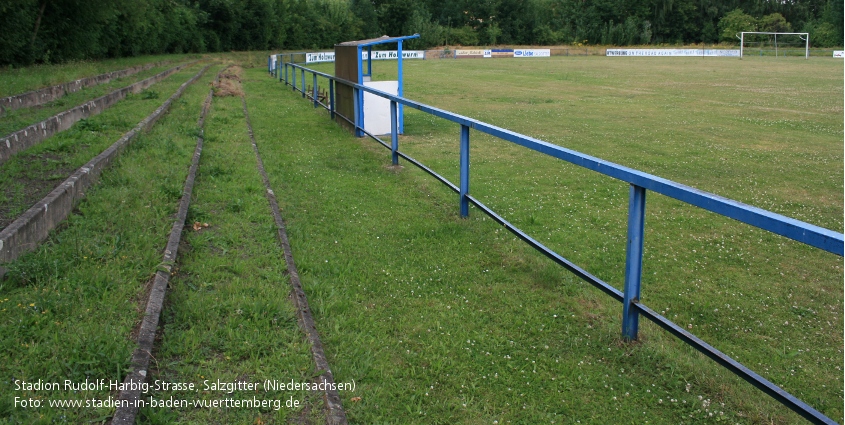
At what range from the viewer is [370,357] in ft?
12.1

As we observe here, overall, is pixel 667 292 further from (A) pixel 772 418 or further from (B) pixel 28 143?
(B) pixel 28 143

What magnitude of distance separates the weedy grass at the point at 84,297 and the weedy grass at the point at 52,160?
43cm

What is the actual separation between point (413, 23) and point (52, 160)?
276ft

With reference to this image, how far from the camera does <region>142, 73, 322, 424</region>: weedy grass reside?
3025 mm

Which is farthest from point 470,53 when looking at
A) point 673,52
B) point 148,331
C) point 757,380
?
point 757,380

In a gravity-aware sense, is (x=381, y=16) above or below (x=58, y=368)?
above

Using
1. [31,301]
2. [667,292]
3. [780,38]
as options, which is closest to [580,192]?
[667,292]

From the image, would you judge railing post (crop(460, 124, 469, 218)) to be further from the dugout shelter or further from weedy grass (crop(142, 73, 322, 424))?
the dugout shelter

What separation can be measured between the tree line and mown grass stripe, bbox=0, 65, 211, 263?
86.3ft

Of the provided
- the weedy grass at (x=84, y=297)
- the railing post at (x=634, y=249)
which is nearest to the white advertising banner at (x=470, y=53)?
the weedy grass at (x=84, y=297)

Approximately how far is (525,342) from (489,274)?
1136 mm

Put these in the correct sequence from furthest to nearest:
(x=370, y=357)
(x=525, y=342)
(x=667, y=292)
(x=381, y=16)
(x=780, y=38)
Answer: (x=381, y=16) → (x=780, y=38) → (x=667, y=292) → (x=525, y=342) → (x=370, y=357)

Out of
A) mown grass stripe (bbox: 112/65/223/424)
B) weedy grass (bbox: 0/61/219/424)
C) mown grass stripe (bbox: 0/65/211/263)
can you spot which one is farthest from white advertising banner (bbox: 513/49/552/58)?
mown grass stripe (bbox: 112/65/223/424)

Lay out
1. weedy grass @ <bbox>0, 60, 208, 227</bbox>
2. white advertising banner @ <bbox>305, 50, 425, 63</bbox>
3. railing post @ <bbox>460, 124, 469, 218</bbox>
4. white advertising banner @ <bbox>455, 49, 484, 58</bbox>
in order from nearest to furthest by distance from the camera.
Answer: weedy grass @ <bbox>0, 60, 208, 227</bbox>, railing post @ <bbox>460, 124, 469, 218</bbox>, white advertising banner @ <bbox>305, 50, 425, 63</bbox>, white advertising banner @ <bbox>455, 49, 484, 58</bbox>
